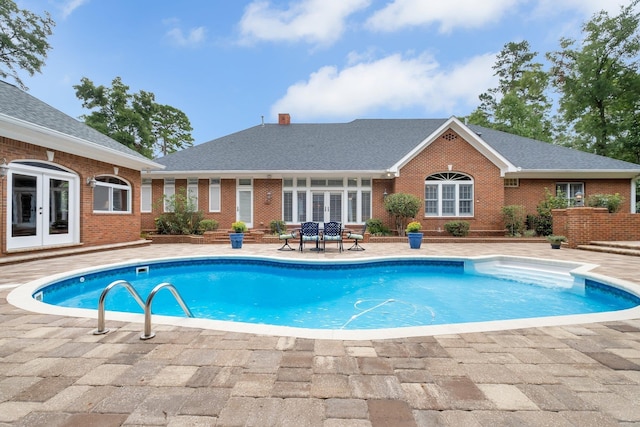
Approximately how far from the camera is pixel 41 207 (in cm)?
912

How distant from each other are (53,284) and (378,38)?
1839cm

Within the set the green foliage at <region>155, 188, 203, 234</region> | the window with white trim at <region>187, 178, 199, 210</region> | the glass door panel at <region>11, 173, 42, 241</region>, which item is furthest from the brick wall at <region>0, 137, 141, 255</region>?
the window with white trim at <region>187, 178, 199, 210</region>

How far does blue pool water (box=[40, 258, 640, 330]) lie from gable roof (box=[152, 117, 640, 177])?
24.5 feet

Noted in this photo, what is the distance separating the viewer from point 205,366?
2.55 meters

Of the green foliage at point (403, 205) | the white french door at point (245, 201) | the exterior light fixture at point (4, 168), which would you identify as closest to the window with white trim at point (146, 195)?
the white french door at point (245, 201)

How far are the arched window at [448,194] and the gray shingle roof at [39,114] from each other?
14576 millimetres

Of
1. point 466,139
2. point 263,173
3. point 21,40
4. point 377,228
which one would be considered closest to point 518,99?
point 466,139

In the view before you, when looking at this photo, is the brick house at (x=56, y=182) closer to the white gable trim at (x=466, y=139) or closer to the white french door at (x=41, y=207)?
the white french door at (x=41, y=207)

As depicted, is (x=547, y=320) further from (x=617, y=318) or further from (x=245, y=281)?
(x=245, y=281)

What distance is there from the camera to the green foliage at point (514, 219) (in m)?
14.5

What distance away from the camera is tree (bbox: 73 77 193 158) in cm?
2506

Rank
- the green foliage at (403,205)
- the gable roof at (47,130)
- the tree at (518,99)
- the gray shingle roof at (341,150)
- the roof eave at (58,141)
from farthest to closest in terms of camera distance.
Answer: the tree at (518,99) → the gray shingle roof at (341,150) → the green foliage at (403,205) → the gable roof at (47,130) → the roof eave at (58,141)

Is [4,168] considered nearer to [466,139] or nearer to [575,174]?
[466,139]

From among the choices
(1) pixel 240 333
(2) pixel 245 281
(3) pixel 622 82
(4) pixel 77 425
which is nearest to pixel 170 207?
(2) pixel 245 281
